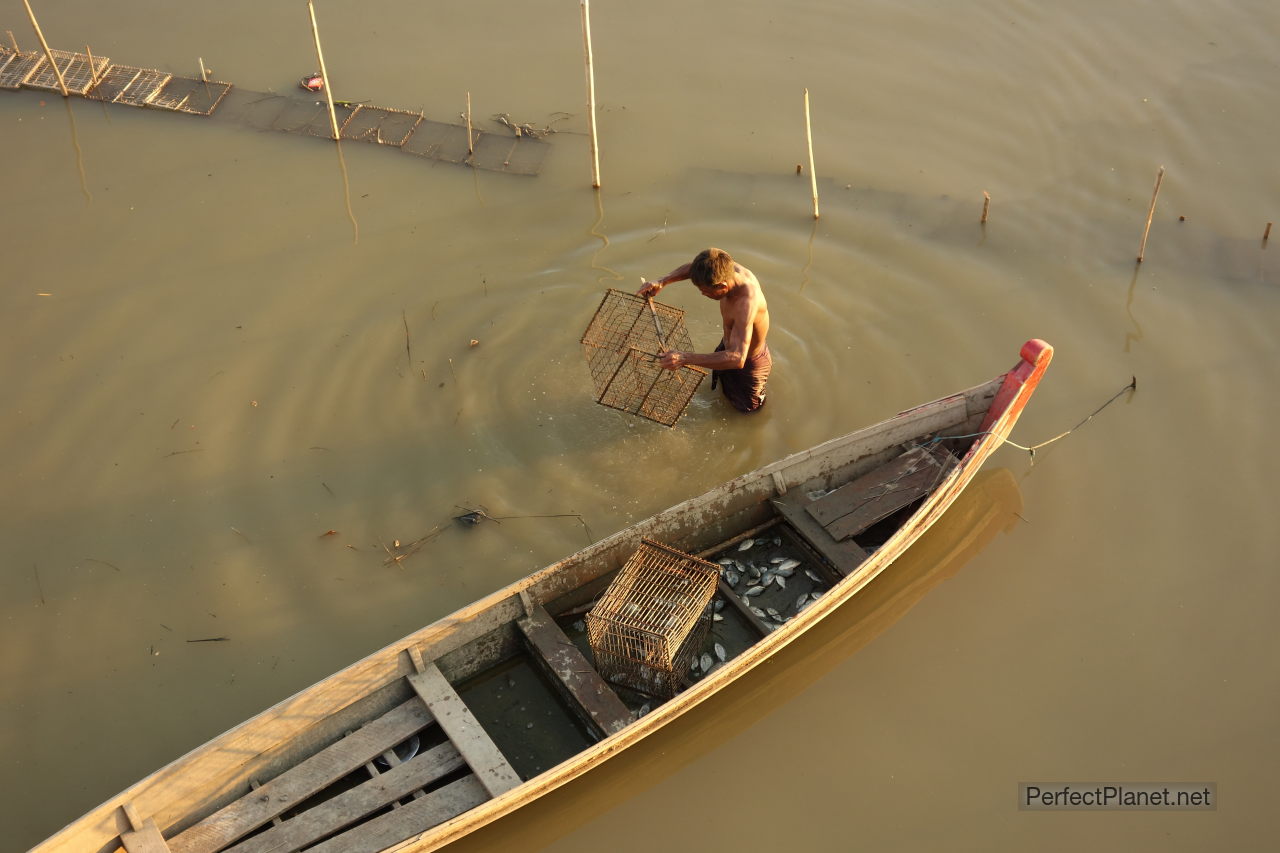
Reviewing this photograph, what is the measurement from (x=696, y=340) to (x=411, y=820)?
12.6 feet

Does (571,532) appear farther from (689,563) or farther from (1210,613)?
(1210,613)

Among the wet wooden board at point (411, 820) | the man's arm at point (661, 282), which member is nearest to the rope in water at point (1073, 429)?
the man's arm at point (661, 282)

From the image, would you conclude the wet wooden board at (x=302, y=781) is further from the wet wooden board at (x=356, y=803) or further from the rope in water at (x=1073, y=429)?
the rope in water at (x=1073, y=429)

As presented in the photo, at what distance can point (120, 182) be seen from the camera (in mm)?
9438

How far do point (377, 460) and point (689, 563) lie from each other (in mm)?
2230

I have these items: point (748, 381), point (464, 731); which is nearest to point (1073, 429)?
point (748, 381)

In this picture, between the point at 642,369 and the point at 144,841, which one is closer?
the point at 144,841

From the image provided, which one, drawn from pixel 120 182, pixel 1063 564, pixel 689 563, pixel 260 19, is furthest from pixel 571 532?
pixel 260 19

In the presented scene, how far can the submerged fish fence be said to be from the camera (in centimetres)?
963

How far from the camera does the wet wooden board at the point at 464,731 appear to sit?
5.45m

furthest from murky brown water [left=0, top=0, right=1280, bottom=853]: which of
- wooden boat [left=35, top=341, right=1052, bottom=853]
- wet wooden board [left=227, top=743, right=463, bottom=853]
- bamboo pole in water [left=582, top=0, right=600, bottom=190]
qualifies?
wet wooden board [left=227, top=743, right=463, bottom=853]

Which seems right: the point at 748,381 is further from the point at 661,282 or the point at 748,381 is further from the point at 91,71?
the point at 91,71

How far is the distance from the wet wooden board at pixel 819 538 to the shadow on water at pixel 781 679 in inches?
15.4

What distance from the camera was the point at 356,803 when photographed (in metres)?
5.45
